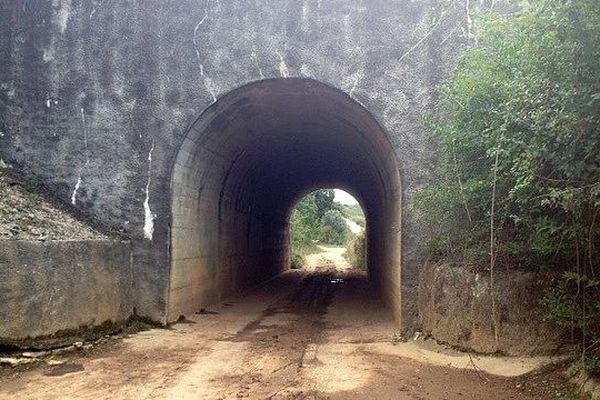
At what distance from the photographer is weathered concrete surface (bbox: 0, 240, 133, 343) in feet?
20.8

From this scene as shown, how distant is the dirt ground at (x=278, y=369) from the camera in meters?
5.45

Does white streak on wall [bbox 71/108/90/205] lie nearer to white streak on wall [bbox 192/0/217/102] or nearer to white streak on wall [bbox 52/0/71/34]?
white streak on wall [bbox 52/0/71/34]

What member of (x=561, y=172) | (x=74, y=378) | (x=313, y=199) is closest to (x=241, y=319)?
(x=74, y=378)

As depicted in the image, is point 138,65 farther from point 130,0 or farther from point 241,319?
point 241,319

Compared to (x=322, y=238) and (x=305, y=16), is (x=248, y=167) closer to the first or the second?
(x=305, y=16)

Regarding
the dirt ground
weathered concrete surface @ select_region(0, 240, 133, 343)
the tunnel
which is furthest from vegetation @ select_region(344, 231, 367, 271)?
weathered concrete surface @ select_region(0, 240, 133, 343)

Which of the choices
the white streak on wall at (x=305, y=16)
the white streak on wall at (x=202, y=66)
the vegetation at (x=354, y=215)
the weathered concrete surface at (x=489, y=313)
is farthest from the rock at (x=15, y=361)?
the vegetation at (x=354, y=215)

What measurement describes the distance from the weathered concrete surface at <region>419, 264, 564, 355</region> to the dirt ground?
20cm

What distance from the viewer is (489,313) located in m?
6.50

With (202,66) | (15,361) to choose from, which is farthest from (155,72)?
(15,361)

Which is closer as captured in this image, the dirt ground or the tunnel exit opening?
the dirt ground

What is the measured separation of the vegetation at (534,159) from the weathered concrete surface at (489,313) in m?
0.26

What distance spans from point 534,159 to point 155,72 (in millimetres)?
6321

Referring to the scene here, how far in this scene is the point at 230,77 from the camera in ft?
29.0
